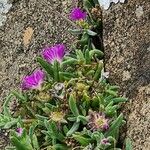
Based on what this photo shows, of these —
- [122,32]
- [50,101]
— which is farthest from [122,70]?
[50,101]

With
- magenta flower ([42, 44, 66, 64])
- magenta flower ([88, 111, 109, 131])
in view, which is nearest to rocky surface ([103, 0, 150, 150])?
magenta flower ([88, 111, 109, 131])

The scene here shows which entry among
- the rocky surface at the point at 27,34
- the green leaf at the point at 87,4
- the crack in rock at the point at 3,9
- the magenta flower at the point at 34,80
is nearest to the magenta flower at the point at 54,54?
the magenta flower at the point at 34,80

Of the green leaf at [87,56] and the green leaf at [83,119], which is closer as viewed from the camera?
the green leaf at [83,119]

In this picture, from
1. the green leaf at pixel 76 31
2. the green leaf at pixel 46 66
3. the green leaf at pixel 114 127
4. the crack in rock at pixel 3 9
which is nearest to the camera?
the green leaf at pixel 114 127

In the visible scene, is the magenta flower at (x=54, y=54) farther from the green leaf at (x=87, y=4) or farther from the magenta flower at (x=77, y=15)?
the green leaf at (x=87, y=4)

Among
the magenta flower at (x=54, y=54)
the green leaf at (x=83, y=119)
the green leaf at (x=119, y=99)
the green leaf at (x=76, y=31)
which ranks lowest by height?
the green leaf at (x=83, y=119)

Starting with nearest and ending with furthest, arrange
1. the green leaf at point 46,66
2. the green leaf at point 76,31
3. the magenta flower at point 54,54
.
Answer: the green leaf at point 46,66 < the magenta flower at point 54,54 < the green leaf at point 76,31
